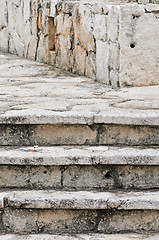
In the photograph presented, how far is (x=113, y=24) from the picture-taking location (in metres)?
3.79

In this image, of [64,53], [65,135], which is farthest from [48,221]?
[64,53]

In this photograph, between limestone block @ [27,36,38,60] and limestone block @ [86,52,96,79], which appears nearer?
limestone block @ [86,52,96,79]

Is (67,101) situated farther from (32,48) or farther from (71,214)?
(32,48)

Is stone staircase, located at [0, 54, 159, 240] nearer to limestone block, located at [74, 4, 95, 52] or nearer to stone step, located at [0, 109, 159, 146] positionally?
stone step, located at [0, 109, 159, 146]

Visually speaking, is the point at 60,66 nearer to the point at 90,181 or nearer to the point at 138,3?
the point at 138,3

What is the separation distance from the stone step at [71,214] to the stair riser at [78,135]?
388 mm

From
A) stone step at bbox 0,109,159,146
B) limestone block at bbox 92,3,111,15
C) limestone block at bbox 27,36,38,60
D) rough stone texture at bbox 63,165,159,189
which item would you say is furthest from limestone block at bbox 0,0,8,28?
rough stone texture at bbox 63,165,159,189

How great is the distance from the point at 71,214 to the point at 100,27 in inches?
78.3

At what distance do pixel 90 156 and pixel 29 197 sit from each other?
16.3 inches

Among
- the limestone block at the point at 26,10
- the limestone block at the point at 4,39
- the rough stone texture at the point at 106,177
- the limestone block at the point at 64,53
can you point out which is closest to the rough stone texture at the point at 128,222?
the rough stone texture at the point at 106,177

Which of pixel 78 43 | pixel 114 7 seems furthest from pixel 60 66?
pixel 114 7

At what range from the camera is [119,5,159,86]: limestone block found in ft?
12.2

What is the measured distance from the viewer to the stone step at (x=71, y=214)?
2490mm

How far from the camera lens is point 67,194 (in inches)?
101
